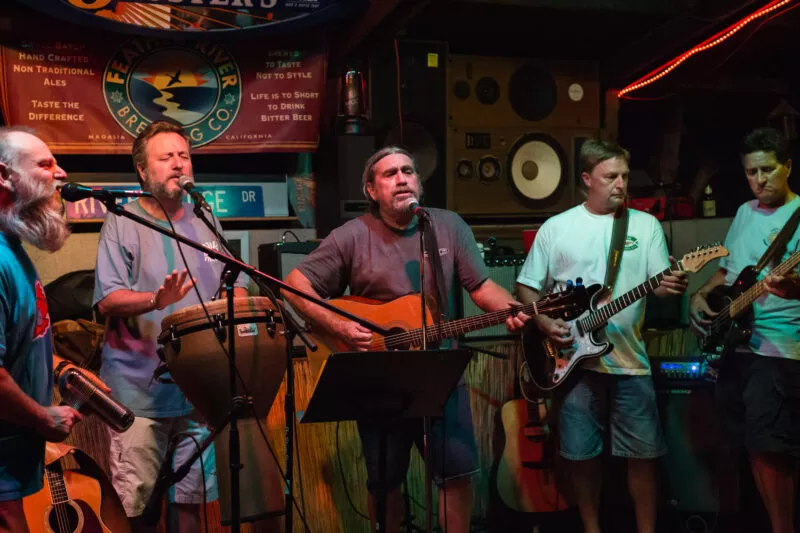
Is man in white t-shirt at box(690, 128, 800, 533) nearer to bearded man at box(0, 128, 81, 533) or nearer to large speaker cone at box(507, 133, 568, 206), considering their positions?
large speaker cone at box(507, 133, 568, 206)

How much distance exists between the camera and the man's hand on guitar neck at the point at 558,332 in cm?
419

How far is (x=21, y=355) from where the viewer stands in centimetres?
255

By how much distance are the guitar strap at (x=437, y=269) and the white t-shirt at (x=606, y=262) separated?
83 centimetres

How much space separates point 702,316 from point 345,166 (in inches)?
99.4

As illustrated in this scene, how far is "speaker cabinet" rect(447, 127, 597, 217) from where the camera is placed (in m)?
6.27

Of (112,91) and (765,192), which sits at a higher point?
(112,91)

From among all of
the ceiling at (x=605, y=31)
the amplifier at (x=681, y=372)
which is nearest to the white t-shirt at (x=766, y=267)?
the amplifier at (x=681, y=372)

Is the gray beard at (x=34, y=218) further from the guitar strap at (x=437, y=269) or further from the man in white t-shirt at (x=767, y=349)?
the man in white t-shirt at (x=767, y=349)

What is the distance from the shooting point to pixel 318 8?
17.1 feet

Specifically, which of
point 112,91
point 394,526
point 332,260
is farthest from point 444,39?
point 394,526

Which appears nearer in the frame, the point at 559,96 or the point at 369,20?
the point at 369,20

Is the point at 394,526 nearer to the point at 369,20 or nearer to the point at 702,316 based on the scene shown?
the point at 702,316

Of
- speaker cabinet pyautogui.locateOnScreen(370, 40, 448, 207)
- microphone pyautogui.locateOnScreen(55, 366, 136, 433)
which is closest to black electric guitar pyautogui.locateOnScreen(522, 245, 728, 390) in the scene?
speaker cabinet pyautogui.locateOnScreen(370, 40, 448, 207)

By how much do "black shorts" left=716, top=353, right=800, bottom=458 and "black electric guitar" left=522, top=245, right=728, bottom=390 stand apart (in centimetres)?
69
